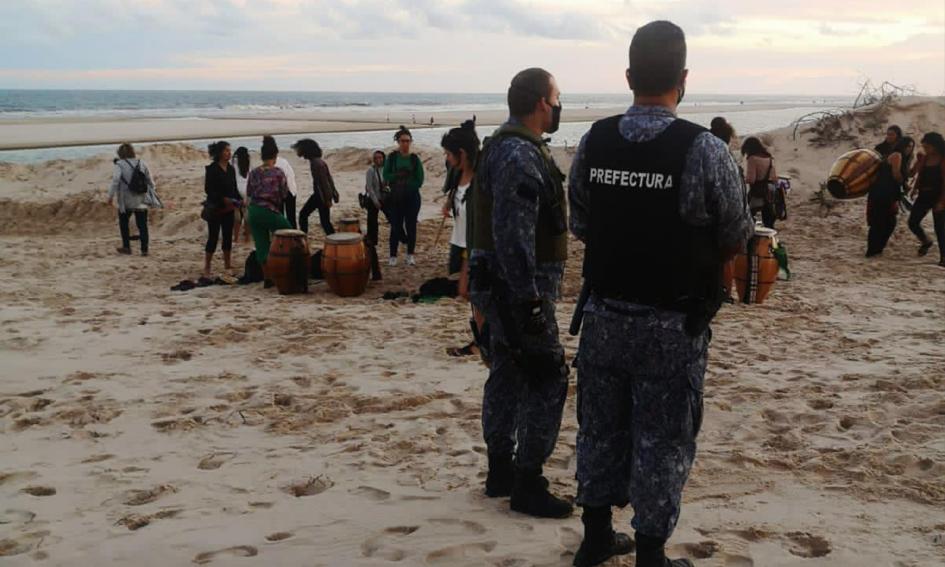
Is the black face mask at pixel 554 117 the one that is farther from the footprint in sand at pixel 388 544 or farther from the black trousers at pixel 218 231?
the black trousers at pixel 218 231

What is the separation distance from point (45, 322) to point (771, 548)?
6.58 meters

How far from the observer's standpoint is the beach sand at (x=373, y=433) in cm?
341

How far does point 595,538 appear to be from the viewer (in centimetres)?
314

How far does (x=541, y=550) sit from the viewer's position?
3.30 m

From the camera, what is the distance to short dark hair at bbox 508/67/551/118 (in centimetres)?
339

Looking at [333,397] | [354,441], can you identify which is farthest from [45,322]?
[354,441]

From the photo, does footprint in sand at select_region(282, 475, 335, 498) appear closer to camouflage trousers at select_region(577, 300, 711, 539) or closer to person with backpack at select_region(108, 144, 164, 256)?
camouflage trousers at select_region(577, 300, 711, 539)

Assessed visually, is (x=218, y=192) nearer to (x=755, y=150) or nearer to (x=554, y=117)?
(x=755, y=150)

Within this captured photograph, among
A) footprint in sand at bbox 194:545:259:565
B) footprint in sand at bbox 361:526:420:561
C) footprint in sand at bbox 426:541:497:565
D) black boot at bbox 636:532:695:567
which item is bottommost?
footprint in sand at bbox 194:545:259:565

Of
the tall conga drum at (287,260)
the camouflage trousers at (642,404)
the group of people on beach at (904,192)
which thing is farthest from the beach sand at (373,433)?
the group of people on beach at (904,192)

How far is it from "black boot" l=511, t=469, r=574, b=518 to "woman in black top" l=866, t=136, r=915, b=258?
8.66 meters

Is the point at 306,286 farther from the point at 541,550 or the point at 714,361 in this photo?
the point at 541,550

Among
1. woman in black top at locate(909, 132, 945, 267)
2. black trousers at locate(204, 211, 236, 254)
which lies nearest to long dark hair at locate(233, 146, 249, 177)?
black trousers at locate(204, 211, 236, 254)

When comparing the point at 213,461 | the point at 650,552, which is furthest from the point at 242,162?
the point at 650,552
